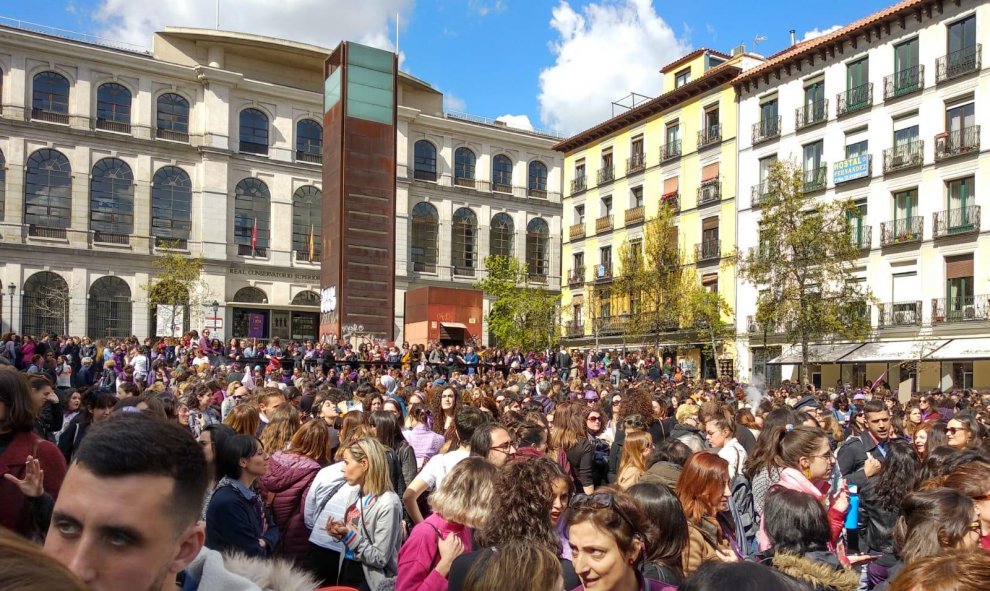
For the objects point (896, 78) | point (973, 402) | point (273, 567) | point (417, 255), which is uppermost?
point (896, 78)

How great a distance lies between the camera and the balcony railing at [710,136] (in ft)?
149

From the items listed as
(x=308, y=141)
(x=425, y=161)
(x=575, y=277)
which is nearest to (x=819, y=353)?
(x=575, y=277)

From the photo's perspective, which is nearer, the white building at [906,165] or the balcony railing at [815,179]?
the white building at [906,165]

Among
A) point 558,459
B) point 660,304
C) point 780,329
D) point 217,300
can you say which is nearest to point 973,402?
point 558,459

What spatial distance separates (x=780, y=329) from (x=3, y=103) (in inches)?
1865

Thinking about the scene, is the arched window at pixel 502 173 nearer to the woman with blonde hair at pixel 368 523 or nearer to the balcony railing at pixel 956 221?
the balcony railing at pixel 956 221

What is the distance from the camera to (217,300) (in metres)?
55.0

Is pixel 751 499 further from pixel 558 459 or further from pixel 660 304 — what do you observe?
pixel 660 304

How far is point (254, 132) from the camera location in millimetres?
58188

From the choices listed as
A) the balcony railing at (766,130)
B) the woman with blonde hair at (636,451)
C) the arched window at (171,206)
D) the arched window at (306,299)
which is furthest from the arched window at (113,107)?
the woman with blonde hair at (636,451)

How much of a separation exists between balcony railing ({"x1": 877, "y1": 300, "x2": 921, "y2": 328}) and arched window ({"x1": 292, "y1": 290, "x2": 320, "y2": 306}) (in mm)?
37849

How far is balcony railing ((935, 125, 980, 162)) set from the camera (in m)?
33.8

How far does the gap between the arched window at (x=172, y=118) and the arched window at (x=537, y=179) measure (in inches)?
1127

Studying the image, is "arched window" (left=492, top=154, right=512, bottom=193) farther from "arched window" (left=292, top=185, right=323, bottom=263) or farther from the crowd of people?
the crowd of people
